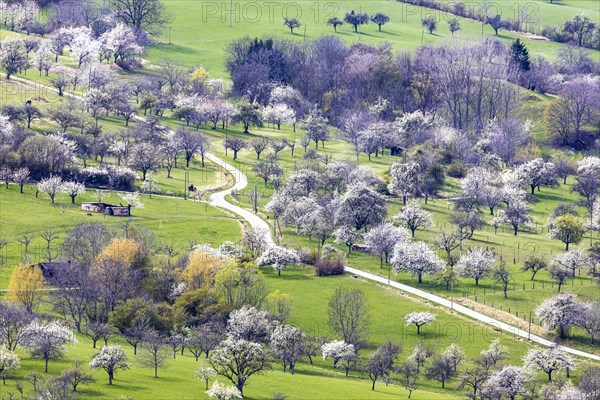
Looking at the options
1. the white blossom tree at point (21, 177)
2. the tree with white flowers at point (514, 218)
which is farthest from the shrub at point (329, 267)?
the white blossom tree at point (21, 177)

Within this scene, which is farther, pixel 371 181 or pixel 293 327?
pixel 371 181

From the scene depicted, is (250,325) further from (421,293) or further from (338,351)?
(421,293)

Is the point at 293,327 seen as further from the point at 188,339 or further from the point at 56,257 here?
the point at 56,257

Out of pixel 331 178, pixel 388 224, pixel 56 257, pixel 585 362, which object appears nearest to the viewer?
pixel 585 362

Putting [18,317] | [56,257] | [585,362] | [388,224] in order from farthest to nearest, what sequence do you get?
[388,224] → [56,257] → [585,362] → [18,317]

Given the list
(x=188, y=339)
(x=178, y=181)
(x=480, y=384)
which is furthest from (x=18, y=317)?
(x=178, y=181)

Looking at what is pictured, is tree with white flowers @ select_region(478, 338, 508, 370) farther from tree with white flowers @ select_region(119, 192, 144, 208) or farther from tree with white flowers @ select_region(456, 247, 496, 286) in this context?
tree with white flowers @ select_region(119, 192, 144, 208)

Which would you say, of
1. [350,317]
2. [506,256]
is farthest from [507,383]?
[506,256]

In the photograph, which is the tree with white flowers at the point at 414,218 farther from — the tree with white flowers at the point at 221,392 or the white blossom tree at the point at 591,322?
the tree with white flowers at the point at 221,392
